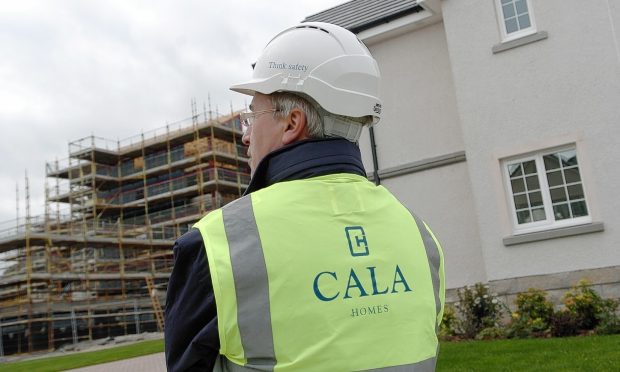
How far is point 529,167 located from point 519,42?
2394 millimetres

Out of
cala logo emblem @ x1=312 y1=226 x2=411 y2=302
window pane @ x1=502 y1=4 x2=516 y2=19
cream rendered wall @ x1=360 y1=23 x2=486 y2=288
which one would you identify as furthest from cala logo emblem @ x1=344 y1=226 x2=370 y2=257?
window pane @ x1=502 y1=4 x2=516 y2=19

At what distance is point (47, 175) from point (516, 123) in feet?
148

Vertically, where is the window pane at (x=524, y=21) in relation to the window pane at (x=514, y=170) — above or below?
above

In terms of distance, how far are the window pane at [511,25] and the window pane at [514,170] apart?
268 cm

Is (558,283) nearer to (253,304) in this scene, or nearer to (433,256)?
(433,256)

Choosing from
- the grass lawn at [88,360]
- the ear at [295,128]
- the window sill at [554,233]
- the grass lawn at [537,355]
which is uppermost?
the ear at [295,128]

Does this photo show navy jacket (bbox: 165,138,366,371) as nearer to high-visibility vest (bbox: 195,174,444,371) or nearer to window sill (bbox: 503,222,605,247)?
high-visibility vest (bbox: 195,174,444,371)

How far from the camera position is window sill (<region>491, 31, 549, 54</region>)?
1106 centimetres

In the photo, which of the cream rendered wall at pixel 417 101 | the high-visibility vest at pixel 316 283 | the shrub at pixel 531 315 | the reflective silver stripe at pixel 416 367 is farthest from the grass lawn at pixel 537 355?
the high-visibility vest at pixel 316 283

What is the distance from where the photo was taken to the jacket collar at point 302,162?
165 cm

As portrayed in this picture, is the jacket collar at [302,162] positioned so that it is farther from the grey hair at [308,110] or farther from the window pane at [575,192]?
the window pane at [575,192]

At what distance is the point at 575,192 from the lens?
10.5 meters

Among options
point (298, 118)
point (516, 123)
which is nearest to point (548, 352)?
point (516, 123)

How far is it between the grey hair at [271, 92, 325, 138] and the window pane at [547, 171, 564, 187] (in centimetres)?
992
